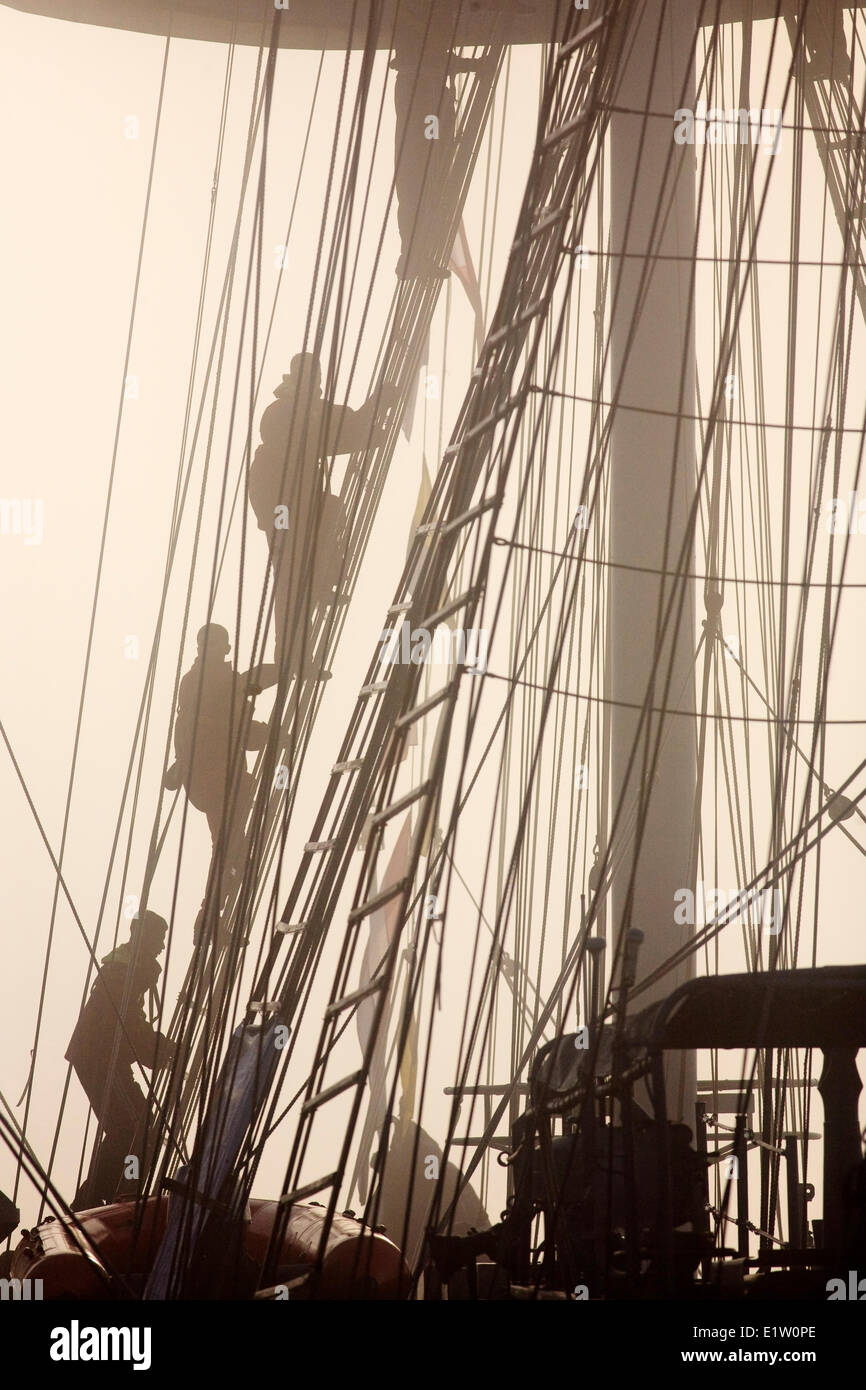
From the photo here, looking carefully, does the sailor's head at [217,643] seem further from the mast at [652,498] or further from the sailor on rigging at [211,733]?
the mast at [652,498]

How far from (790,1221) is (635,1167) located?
1.87 feet

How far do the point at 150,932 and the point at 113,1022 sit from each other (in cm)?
29

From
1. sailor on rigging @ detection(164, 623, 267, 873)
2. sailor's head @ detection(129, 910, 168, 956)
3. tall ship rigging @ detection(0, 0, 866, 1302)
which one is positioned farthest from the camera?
sailor on rigging @ detection(164, 623, 267, 873)

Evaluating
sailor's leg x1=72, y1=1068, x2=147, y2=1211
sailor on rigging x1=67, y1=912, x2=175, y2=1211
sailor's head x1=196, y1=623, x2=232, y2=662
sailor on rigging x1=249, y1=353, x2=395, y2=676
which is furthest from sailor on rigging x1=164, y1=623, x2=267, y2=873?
sailor's leg x1=72, y1=1068, x2=147, y2=1211

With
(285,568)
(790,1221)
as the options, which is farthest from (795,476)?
(790,1221)

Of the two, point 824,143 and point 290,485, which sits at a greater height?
point 824,143

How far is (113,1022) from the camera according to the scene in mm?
3672

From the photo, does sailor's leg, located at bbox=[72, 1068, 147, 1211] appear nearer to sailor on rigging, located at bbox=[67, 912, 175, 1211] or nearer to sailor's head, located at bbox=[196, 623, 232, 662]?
sailor on rigging, located at bbox=[67, 912, 175, 1211]

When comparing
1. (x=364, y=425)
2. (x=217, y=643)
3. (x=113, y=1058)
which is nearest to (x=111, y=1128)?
(x=113, y=1058)

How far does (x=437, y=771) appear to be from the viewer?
2.06 metres

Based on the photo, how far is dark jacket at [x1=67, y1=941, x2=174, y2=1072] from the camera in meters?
3.63

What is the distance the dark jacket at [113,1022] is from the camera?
3633 mm

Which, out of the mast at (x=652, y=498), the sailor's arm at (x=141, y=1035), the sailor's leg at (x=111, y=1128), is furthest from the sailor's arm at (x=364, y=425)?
the sailor's leg at (x=111, y=1128)
